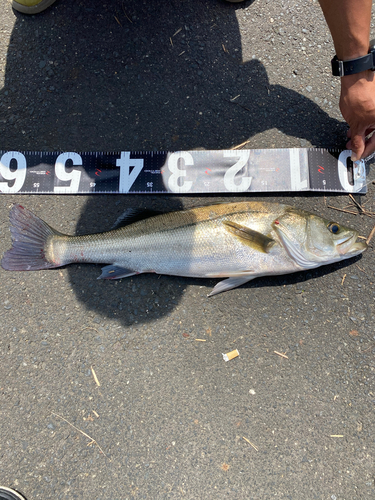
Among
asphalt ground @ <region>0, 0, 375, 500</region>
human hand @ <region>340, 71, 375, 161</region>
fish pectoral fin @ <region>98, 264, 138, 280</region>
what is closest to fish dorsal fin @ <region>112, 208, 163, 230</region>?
asphalt ground @ <region>0, 0, 375, 500</region>

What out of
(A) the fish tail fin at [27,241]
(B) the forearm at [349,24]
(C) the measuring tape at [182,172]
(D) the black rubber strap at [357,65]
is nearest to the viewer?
(B) the forearm at [349,24]

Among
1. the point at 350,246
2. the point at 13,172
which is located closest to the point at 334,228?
the point at 350,246

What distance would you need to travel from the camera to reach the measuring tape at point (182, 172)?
11.3 ft

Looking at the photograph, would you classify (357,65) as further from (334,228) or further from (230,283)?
(230,283)

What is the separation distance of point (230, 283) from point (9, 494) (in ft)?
9.86

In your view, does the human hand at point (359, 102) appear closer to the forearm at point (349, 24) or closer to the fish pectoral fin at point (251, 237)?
the forearm at point (349, 24)

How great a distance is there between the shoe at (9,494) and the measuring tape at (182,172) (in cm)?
307

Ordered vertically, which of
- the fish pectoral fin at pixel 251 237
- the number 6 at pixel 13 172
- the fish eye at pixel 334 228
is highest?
the number 6 at pixel 13 172

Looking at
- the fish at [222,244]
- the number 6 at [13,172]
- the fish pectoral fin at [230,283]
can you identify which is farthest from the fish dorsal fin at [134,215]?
the number 6 at [13,172]

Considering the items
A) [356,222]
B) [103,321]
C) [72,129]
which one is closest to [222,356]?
[103,321]

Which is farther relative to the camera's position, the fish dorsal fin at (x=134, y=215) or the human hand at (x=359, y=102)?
the fish dorsal fin at (x=134, y=215)

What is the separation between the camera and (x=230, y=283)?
326 cm

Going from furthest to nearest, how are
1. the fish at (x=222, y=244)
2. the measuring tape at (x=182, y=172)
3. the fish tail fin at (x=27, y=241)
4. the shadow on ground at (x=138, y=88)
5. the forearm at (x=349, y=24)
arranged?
the shadow on ground at (x=138, y=88)
the measuring tape at (x=182, y=172)
the fish tail fin at (x=27, y=241)
the fish at (x=222, y=244)
the forearm at (x=349, y=24)

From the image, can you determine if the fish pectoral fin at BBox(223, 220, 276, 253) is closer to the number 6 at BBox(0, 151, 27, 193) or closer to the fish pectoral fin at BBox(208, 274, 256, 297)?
the fish pectoral fin at BBox(208, 274, 256, 297)
